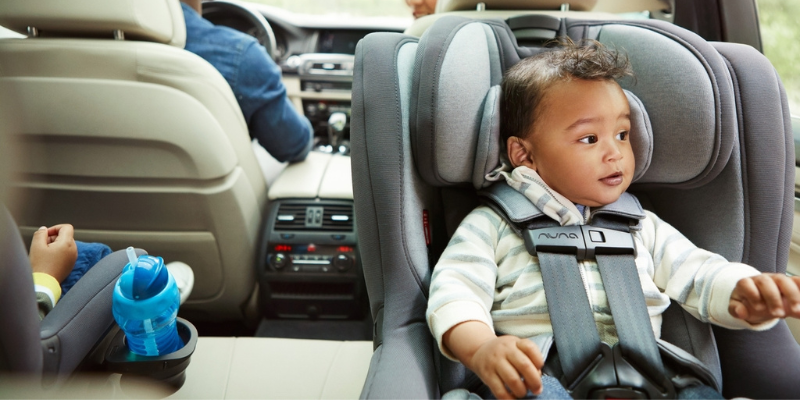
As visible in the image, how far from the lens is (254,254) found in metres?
1.82

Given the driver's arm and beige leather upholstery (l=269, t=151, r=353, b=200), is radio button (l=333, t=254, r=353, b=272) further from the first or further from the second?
the driver's arm

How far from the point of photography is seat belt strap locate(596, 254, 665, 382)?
0.96 m

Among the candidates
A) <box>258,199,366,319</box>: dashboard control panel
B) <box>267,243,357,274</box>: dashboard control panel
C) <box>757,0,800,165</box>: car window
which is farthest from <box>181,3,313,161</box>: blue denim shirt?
<box>757,0,800,165</box>: car window

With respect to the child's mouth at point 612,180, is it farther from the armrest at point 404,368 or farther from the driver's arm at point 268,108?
the driver's arm at point 268,108

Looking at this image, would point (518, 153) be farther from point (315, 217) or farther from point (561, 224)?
point (315, 217)

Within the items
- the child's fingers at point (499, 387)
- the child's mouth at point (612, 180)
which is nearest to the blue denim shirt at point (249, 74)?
the child's mouth at point (612, 180)

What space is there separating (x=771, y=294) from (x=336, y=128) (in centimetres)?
196

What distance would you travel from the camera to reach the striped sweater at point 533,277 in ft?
3.19

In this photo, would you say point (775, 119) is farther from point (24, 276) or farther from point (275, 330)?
point (275, 330)

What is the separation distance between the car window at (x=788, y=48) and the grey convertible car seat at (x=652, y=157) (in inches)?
5.7

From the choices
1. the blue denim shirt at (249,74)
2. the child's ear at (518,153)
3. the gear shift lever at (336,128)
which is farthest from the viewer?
the gear shift lever at (336,128)

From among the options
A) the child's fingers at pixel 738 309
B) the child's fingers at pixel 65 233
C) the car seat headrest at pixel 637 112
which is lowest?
the child's fingers at pixel 65 233

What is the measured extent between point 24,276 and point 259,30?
2.04 meters

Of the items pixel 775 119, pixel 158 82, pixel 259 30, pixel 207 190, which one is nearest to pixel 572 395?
pixel 775 119
